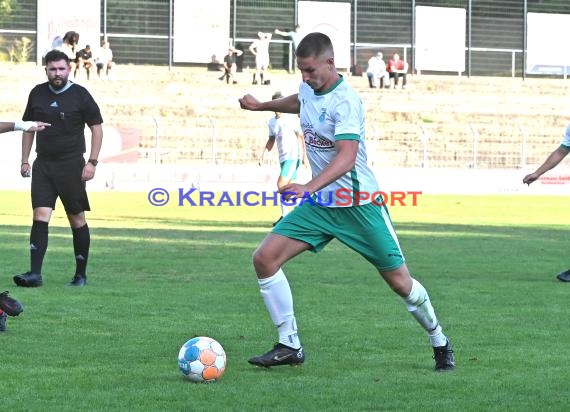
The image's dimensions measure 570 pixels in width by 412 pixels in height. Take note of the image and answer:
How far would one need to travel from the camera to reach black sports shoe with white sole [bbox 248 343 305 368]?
807 centimetres

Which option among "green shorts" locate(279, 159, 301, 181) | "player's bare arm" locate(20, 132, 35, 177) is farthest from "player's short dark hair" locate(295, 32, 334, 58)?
"green shorts" locate(279, 159, 301, 181)

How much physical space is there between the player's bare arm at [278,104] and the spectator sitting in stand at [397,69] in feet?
137

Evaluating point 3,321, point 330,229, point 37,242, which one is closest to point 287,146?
point 37,242

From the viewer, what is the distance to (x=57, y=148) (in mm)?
12328

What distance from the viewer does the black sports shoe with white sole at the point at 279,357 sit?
8.07 m

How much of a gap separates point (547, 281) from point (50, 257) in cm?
590

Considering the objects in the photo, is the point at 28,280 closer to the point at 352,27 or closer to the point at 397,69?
the point at 397,69

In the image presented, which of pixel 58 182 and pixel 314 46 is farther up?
pixel 314 46

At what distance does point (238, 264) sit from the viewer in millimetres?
15211

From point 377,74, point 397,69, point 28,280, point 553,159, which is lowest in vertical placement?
point 28,280

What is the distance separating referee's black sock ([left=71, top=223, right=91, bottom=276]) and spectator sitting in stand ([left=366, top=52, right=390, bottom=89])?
124 feet

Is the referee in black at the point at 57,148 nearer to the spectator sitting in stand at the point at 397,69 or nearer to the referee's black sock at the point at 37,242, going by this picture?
the referee's black sock at the point at 37,242

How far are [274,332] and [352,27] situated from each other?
148 feet

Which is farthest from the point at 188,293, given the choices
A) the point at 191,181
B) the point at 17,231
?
the point at 191,181
